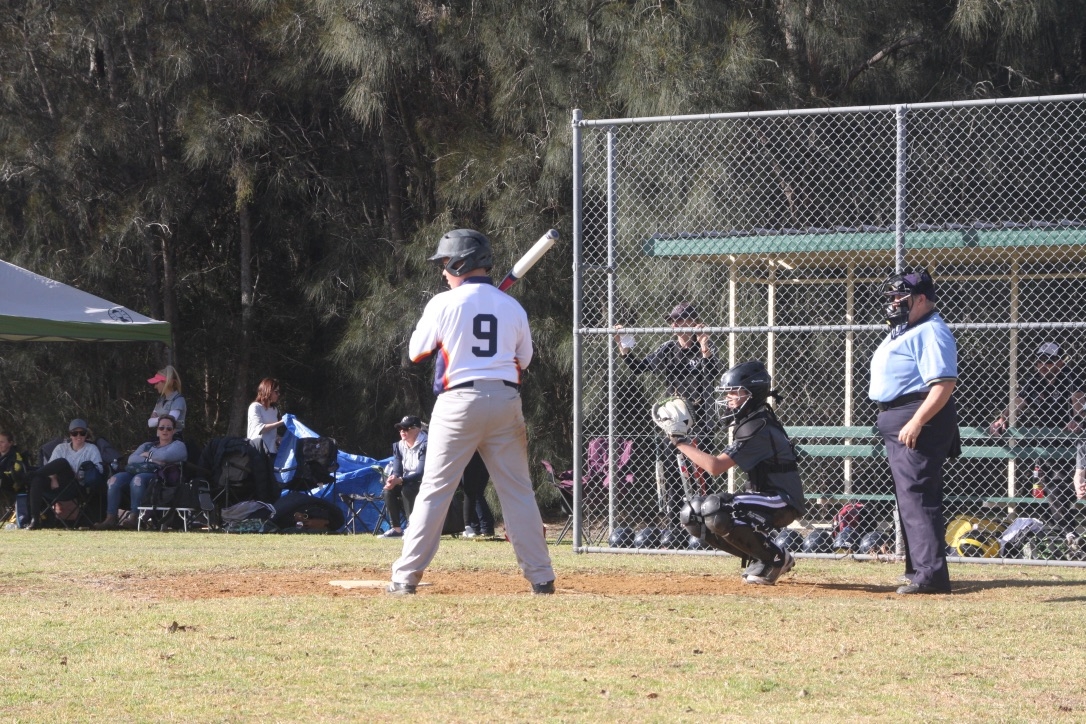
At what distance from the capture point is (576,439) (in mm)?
10383

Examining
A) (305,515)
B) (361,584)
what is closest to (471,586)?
(361,584)

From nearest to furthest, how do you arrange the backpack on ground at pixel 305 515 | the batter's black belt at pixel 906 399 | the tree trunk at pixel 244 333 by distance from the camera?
the batter's black belt at pixel 906 399 < the backpack on ground at pixel 305 515 < the tree trunk at pixel 244 333

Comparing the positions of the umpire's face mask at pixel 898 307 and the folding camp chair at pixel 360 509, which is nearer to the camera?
the umpire's face mask at pixel 898 307

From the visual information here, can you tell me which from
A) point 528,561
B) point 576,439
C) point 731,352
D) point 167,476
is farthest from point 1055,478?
point 167,476

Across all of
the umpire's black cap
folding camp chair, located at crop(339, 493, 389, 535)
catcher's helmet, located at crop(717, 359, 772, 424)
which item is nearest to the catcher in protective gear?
catcher's helmet, located at crop(717, 359, 772, 424)

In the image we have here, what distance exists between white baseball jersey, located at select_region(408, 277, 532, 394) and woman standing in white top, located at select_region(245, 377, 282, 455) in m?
8.24

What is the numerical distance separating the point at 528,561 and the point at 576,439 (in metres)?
2.87

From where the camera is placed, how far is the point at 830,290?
529 inches

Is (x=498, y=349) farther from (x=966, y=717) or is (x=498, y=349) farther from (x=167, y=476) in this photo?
(x=167, y=476)

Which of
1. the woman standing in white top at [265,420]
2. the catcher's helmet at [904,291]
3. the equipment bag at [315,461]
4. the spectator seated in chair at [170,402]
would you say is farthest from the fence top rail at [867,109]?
the spectator seated in chair at [170,402]

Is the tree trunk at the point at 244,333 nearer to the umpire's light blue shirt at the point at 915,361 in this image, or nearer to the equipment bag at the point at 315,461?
the equipment bag at the point at 315,461

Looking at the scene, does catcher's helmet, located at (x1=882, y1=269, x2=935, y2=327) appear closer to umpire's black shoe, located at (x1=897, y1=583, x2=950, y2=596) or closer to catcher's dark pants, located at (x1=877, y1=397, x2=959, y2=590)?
catcher's dark pants, located at (x1=877, y1=397, x2=959, y2=590)

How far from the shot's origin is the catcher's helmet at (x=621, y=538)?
35.4 ft

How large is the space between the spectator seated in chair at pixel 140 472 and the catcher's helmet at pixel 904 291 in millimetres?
8960
